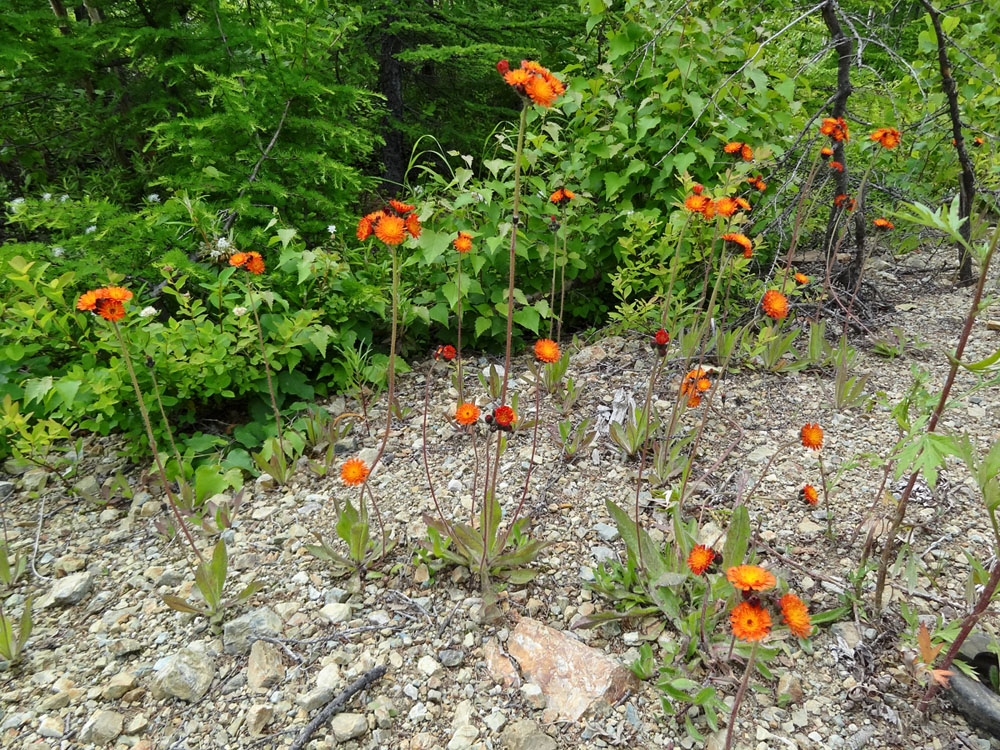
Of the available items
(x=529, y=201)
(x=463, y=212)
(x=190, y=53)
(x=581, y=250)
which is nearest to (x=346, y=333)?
(x=463, y=212)

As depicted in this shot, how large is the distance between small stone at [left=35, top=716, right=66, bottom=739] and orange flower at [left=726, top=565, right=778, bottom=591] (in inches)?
67.7

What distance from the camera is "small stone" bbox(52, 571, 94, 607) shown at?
1883mm

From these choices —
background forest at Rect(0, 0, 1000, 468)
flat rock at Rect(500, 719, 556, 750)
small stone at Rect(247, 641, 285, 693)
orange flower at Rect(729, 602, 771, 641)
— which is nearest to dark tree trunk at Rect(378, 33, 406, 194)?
background forest at Rect(0, 0, 1000, 468)

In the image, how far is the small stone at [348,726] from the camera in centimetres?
140

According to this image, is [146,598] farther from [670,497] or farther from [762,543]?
[762,543]

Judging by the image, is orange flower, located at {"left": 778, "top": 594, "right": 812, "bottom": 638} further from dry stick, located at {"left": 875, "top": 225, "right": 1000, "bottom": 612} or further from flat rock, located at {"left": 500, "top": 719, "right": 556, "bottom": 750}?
flat rock, located at {"left": 500, "top": 719, "right": 556, "bottom": 750}

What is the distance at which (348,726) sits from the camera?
1416mm

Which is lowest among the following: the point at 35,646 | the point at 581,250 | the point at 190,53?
the point at 35,646

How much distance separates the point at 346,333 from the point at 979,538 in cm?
271

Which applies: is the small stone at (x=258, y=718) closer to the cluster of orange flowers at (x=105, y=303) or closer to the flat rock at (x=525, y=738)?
the flat rock at (x=525, y=738)

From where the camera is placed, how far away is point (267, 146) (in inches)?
126

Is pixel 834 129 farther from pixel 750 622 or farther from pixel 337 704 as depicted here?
pixel 337 704

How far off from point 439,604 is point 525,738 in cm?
50

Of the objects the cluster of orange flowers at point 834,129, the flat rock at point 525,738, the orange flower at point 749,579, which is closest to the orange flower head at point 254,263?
the flat rock at point 525,738
